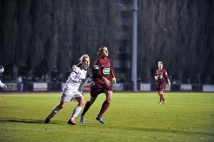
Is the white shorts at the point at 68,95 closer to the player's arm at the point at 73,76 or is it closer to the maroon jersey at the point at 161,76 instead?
the player's arm at the point at 73,76

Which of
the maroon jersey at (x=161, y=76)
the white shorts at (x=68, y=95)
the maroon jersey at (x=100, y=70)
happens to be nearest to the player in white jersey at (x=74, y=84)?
the white shorts at (x=68, y=95)

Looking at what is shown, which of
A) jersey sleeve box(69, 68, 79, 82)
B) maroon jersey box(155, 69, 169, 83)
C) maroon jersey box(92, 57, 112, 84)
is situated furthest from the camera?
maroon jersey box(155, 69, 169, 83)

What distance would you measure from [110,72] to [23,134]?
4.39 metres

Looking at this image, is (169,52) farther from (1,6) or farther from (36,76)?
(1,6)

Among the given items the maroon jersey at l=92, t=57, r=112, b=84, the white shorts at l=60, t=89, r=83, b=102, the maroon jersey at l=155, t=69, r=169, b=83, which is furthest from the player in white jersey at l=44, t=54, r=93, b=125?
the maroon jersey at l=155, t=69, r=169, b=83

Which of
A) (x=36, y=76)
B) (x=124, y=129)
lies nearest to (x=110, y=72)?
(x=124, y=129)

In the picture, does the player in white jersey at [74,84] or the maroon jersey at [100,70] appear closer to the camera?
the player in white jersey at [74,84]

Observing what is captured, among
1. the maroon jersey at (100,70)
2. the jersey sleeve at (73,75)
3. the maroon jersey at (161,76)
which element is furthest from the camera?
the maroon jersey at (161,76)

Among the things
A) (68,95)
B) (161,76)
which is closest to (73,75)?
(68,95)

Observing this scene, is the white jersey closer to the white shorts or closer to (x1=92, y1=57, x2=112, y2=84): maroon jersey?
the white shorts

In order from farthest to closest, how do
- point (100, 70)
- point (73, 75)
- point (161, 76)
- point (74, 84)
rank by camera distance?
point (161, 76)
point (100, 70)
point (74, 84)
point (73, 75)

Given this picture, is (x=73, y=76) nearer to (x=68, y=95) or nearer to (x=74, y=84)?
(x=74, y=84)

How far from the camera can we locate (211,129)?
14117mm

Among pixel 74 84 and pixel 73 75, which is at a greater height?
pixel 73 75
